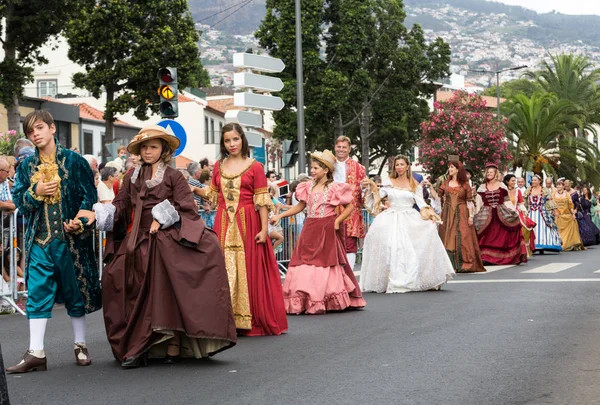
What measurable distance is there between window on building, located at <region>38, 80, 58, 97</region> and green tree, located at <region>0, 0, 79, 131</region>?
1700 inches

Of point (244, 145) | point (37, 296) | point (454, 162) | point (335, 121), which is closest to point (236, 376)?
point (37, 296)

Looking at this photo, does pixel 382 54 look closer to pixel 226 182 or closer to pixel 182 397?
pixel 226 182

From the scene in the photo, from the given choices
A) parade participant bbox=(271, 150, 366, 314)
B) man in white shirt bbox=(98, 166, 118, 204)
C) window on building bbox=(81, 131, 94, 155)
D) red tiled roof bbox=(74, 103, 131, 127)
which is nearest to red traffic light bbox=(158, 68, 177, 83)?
man in white shirt bbox=(98, 166, 118, 204)

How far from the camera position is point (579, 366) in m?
7.83

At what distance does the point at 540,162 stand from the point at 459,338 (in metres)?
43.5

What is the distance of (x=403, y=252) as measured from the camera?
14352 mm

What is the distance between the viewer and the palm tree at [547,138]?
50.7 metres

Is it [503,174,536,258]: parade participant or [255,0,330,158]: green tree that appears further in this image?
[255,0,330,158]: green tree

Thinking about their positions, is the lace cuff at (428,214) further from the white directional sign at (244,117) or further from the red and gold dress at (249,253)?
the white directional sign at (244,117)

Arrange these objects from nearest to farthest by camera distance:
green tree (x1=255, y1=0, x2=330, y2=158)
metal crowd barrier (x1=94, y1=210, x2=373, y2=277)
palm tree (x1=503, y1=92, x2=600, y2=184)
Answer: metal crowd barrier (x1=94, y1=210, x2=373, y2=277) → green tree (x1=255, y1=0, x2=330, y2=158) → palm tree (x1=503, y1=92, x2=600, y2=184)

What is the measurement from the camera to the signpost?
61.6 ft

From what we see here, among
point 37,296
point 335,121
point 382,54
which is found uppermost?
point 382,54

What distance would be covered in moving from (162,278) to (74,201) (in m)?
0.90

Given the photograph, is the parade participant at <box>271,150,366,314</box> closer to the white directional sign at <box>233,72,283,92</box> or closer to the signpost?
the signpost
